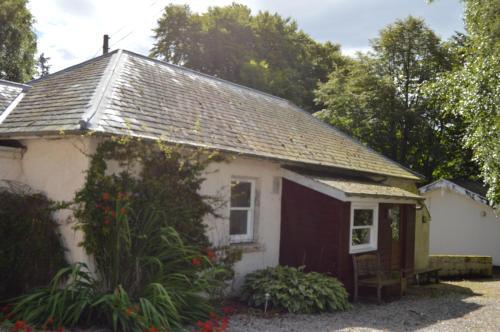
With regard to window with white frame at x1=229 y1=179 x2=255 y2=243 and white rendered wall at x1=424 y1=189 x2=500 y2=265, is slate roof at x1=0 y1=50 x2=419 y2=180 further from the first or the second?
white rendered wall at x1=424 y1=189 x2=500 y2=265

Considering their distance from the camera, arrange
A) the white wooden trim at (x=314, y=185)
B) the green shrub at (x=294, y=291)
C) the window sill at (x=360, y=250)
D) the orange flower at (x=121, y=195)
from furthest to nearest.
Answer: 1. the window sill at (x=360, y=250)
2. the white wooden trim at (x=314, y=185)
3. the green shrub at (x=294, y=291)
4. the orange flower at (x=121, y=195)

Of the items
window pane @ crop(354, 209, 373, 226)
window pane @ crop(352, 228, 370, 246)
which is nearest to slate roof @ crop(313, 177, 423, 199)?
window pane @ crop(354, 209, 373, 226)

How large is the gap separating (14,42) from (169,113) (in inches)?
776

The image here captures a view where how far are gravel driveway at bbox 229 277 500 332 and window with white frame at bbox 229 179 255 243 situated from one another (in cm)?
243

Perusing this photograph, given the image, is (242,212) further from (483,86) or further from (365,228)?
(483,86)

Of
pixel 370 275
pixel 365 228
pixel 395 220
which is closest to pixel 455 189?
pixel 395 220

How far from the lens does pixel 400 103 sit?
1001 inches

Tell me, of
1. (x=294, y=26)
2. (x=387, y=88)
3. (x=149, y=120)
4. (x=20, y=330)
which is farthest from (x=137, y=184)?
(x=294, y=26)

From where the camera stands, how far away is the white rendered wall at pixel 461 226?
68.7ft

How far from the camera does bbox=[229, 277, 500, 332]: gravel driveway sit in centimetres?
839

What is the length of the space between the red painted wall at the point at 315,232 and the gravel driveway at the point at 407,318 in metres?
1.10

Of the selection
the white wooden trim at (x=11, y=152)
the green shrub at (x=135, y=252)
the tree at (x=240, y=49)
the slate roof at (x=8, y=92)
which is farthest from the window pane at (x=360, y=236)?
the tree at (x=240, y=49)

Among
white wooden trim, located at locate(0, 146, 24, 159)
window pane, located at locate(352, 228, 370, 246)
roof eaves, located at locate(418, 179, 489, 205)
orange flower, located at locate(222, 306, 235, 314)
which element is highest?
roof eaves, located at locate(418, 179, 489, 205)

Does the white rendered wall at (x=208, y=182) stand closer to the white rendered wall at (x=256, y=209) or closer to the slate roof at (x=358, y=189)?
the white rendered wall at (x=256, y=209)
